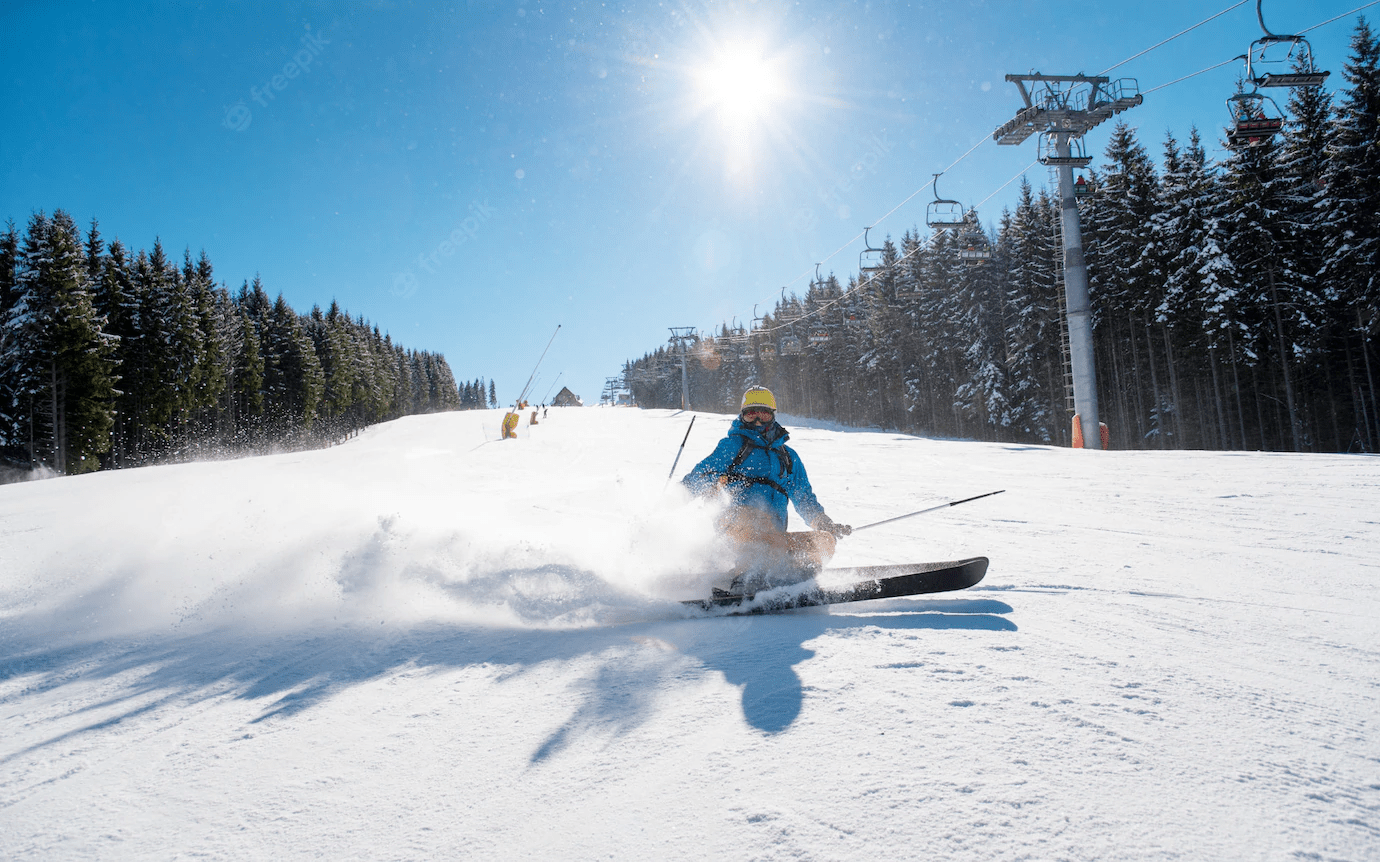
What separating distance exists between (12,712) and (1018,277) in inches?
1754

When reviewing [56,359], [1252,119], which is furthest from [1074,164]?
[56,359]

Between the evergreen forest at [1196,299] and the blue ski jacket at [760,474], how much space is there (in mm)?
19178

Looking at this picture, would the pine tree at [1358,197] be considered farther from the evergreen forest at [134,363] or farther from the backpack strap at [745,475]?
the evergreen forest at [134,363]

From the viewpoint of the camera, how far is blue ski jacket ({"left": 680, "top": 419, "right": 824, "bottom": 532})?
16.8ft

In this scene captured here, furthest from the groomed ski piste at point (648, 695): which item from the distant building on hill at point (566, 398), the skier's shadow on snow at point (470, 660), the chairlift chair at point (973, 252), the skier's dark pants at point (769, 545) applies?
the distant building on hill at point (566, 398)

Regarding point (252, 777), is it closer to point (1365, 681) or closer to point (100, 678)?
point (100, 678)

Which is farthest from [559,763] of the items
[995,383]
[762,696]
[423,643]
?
[995,383]

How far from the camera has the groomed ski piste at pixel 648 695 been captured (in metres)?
1.92

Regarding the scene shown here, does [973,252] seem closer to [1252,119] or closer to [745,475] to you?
[1252,119]

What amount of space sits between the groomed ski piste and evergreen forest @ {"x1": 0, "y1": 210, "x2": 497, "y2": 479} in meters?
33.4

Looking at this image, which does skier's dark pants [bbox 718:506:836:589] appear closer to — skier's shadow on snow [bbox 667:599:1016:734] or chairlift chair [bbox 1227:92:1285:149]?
skier's shadow on snow [bbox 667:599:1016:734]

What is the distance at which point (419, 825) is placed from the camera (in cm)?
199

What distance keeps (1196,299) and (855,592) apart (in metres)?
31.9

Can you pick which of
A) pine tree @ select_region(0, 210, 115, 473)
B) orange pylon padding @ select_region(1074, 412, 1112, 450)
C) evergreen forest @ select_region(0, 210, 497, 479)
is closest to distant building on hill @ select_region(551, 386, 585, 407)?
evergreen forest @ select_region(0, 210, 497, 479)
